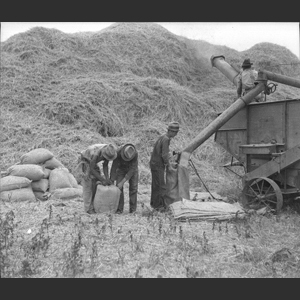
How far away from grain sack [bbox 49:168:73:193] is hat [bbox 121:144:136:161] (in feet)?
6.31

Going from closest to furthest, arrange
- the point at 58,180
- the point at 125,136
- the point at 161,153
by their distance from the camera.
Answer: the point at 161,153
the point at 58,180
the point at 125,136

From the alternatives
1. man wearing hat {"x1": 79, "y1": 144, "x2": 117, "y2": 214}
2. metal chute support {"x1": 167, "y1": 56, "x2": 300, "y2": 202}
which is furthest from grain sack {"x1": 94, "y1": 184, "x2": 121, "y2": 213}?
metal chute support {"x1": 167, "y1": 56, "x2": 300, "y2": 202}

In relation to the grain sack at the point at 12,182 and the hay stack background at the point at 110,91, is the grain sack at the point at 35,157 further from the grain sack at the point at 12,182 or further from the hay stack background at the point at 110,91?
the hay stack background at the point at 110,91

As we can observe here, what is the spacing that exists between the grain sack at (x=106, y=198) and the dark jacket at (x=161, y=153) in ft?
2.89

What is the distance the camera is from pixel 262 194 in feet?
24.4

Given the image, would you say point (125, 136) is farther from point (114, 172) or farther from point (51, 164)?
point (114, 172)

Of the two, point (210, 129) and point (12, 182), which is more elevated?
point (210, 129)

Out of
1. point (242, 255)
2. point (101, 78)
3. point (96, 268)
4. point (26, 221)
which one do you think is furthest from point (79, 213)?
point (101, 78)

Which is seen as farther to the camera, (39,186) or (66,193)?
(39,186)

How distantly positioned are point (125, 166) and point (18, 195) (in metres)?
1.94

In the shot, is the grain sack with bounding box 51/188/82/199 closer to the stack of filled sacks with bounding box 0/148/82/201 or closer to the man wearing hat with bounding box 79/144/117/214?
the stack of filled sacks with bounding box 0/148/82/201

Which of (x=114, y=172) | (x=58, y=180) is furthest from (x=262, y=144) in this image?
(x=58, y=180)

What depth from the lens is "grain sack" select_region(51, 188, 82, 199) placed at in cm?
774

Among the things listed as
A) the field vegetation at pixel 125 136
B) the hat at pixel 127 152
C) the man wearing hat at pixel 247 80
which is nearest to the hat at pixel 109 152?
the hat at pixel 127 152
